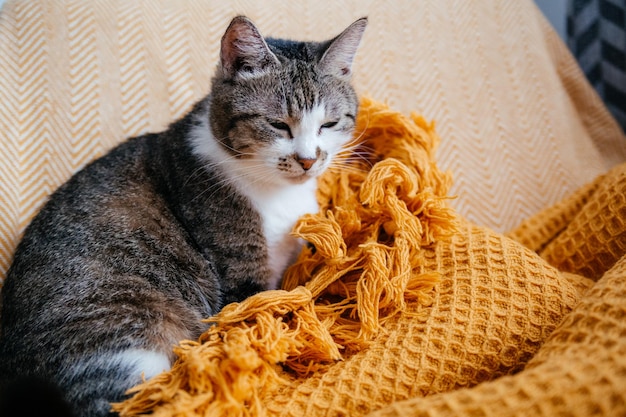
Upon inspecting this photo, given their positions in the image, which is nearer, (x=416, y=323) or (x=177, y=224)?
(x=416, y=323)

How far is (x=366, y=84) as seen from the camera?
136cm

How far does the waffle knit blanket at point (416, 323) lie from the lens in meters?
0.67

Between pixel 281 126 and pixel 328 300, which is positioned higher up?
pixel 281 126

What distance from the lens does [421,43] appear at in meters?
1.41

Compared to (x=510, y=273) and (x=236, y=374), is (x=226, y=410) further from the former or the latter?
(x=510, y=273)

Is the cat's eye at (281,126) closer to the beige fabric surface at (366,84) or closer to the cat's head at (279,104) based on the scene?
the cat's head at (279,104)

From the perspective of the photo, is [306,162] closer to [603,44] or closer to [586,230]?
[586,230]

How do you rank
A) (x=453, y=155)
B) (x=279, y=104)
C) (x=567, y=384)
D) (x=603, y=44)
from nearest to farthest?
(x=567, y=384)
(x=279, y=104)
(x=453, y=155)
(x=603, y=44)

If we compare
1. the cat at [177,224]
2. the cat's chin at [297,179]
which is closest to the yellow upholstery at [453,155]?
the cat at [177,224]

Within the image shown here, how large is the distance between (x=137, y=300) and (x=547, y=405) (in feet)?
2.27

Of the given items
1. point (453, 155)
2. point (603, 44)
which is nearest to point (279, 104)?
point (453, 155)

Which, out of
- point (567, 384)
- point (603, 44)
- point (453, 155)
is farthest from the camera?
point (603, 44)

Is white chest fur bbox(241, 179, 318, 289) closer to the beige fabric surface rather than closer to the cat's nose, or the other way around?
the cat's nose

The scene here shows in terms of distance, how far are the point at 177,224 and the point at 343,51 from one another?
1.66 feet
